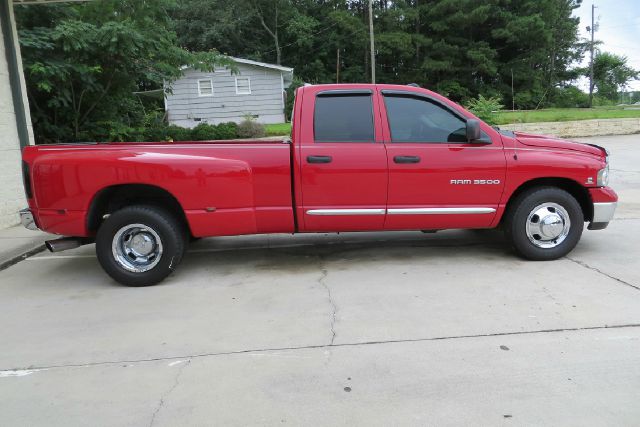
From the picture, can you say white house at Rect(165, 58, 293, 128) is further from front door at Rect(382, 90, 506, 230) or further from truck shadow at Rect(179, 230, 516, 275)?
front door at Rect(382, 90, 506, 230)

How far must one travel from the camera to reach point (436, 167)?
5.21 metres

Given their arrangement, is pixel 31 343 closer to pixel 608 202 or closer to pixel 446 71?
pixel 608 202

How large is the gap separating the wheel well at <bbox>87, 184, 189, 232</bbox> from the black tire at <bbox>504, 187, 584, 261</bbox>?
3501 millimetres

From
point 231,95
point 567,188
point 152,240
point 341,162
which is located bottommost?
point 152,240

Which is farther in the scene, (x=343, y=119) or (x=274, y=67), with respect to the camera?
(x=274, y=67)

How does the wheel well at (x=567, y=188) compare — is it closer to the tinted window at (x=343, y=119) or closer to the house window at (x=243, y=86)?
the tinted window at (x=343, y=119)

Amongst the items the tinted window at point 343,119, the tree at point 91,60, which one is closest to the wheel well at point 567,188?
the tinted window at point 343,119

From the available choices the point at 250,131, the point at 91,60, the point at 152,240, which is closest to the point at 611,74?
the point at 250,131

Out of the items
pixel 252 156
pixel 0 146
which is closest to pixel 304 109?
pixel 252 156

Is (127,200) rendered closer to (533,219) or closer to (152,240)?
(152,240)

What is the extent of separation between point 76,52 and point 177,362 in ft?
31.1

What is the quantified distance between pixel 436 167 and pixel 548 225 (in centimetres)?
139

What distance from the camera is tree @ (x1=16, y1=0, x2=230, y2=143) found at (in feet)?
33.3

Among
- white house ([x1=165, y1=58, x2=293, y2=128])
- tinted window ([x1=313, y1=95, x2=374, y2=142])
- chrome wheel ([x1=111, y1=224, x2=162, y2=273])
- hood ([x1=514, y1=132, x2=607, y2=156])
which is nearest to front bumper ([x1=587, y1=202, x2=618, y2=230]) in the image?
hood ([x1=514, y1=132, x2=607, y2=156])
